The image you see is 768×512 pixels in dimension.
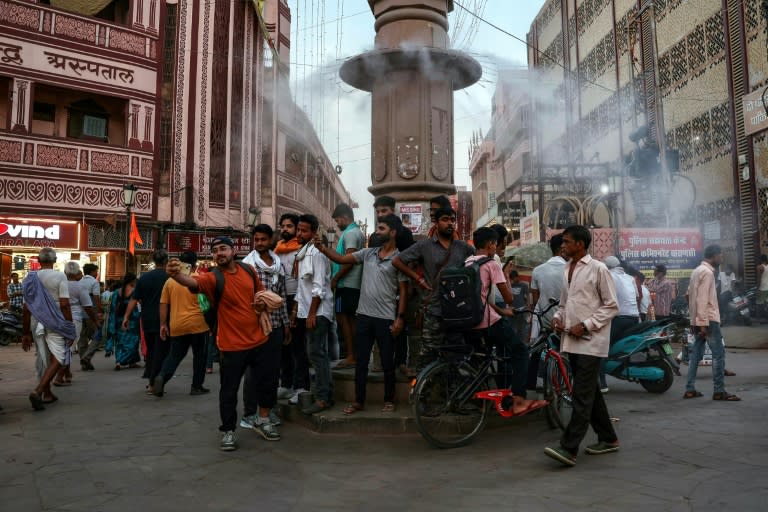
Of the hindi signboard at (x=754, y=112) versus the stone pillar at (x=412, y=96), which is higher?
the hindi signboard at (x=754, y=112)

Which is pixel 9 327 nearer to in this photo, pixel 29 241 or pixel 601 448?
pixel 29 241

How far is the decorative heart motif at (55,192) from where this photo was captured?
656 inches

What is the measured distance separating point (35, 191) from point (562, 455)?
1654 cm

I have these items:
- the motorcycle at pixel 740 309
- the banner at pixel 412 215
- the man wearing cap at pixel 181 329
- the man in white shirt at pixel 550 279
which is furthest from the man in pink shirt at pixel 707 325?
the motorcycle at pixel 740 309

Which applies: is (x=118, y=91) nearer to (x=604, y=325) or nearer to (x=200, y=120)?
(x=200, y=120)

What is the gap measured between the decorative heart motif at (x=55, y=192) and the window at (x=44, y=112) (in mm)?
2164

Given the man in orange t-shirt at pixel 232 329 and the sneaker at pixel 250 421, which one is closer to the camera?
the man in orange t-shirt at pixel 232 329

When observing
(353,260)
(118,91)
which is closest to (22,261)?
(118,91)

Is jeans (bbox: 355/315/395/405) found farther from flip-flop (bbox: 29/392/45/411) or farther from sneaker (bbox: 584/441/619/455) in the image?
flip-flop (bbox: 29/392/45/411)

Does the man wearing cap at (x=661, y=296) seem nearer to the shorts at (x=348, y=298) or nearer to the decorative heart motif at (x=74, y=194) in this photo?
the shorts at (x=348, y=298)

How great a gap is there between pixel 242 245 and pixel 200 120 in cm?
433

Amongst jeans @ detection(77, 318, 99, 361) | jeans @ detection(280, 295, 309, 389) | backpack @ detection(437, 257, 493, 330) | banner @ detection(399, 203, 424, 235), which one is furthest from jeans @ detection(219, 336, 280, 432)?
jeans @ detection(77, 318, 99, 361)

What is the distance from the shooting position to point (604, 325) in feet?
13.9

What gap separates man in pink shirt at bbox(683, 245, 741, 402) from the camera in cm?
660
